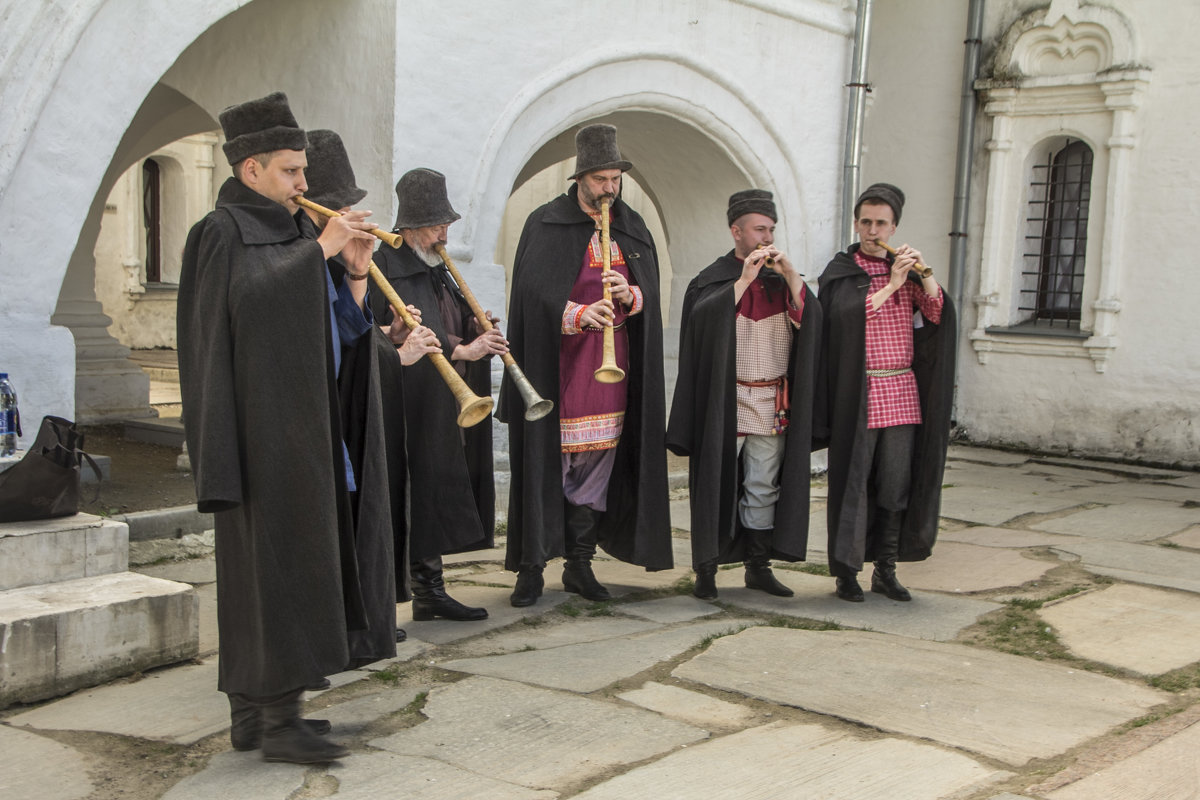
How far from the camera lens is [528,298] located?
494 centimetres

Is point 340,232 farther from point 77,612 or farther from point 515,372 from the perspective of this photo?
point 77,612

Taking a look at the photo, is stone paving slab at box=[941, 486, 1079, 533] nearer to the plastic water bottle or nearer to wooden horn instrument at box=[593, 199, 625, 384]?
wooden horn instrument at box=[593, 199, 625, 384]

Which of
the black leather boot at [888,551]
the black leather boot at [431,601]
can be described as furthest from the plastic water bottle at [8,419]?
the black leather boot at [888,551]

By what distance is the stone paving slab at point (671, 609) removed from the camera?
15.7ft

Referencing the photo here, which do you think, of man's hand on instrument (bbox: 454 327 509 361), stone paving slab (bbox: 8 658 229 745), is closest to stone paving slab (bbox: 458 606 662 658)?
stone paving slab (bbox: 8 658 229 745)

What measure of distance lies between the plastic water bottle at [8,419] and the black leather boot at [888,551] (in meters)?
3.32

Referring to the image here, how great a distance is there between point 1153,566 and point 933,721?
111 inches

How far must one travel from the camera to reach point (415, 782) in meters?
3.06

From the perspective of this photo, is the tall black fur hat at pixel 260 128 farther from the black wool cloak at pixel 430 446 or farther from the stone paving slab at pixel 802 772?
the stone paving slab at pixel 802 772

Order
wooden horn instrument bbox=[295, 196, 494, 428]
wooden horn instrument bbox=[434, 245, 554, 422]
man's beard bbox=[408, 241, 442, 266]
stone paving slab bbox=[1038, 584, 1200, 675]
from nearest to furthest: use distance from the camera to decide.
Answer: wooden horn instrument bbox=[295, 196, 494, 428], stone paving slab bbox=[1038, 584, 1200, 675], wooden horn instrument bbox=[434, 245, 554, 422], man's beard bbox=[408, 241, 442, 266]

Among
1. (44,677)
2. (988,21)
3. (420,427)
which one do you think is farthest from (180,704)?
(988,21)

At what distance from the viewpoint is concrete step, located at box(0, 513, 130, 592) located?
392 cm

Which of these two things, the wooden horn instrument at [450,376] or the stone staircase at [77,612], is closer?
the stone staircase at [77,612]

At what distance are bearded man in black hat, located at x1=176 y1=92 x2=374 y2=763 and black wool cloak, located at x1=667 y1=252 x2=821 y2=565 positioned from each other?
207 cm
